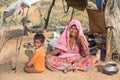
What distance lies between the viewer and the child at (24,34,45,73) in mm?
6121

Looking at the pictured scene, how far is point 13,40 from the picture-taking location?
8555 mm

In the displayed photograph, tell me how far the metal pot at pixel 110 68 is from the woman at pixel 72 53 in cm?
38

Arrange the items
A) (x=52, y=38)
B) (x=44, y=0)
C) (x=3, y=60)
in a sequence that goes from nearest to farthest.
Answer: (x=3, y=60) < (x=52, y=38) < (x=44, y=0)

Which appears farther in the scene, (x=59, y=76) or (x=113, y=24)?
(x=113, y=24)

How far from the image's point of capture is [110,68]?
625 cm

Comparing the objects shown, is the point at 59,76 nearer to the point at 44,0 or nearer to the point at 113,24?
the point at 113,24

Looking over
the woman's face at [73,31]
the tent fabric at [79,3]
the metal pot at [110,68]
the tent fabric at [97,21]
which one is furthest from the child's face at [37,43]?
the tent fabric at [79,3]

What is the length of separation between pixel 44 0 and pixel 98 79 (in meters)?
10.7

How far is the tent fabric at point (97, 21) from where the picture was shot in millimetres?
7043

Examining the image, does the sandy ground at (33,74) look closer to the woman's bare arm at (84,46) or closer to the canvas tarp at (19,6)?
the woman's bare arm at (84,46)

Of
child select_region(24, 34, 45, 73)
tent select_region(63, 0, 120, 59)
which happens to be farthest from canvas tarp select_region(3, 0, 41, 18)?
tent select_region(63, 0, 120, 59)

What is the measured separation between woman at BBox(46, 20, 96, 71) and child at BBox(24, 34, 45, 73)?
11.5 inches

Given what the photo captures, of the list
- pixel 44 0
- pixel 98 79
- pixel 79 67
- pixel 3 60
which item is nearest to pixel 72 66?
pixel 79 67

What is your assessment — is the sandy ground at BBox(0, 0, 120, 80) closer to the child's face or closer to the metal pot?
the metal pot
